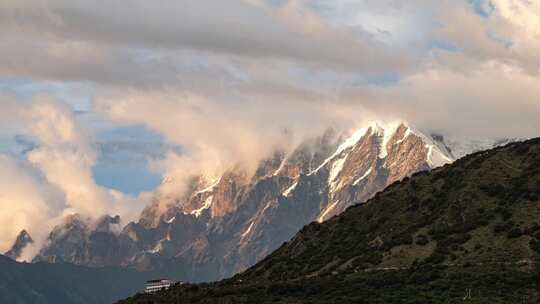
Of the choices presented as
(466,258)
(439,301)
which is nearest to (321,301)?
(439,301)

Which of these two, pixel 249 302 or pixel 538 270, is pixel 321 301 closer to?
pixel 249 302

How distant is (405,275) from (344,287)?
12412 millimetres

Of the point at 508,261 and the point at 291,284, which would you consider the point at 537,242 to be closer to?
the point at 508,261

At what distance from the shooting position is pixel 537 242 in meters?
196

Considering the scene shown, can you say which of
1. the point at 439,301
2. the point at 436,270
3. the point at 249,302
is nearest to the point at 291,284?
the point at 249,302

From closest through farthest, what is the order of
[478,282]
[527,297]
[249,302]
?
[527,297]
[478,282]
[249,302]

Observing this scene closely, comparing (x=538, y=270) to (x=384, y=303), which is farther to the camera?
(x=538, y=270)

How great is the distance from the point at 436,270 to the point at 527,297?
2934 cm

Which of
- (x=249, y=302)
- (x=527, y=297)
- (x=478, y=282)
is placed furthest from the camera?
(x=249, y=302)

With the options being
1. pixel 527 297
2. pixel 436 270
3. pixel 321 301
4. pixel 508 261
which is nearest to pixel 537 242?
pixel 508 261

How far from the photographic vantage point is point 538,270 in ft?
593

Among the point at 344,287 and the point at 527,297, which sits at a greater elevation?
the point at 344,287

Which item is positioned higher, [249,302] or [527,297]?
[249,302]

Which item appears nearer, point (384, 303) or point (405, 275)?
point (384, 303)
